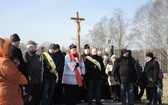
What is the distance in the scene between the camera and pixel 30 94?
7562mm

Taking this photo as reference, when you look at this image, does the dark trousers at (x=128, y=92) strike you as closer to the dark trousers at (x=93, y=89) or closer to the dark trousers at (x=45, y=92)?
the dark trousers at (x=93, y=89)

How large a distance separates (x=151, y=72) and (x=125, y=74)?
49.2 inches

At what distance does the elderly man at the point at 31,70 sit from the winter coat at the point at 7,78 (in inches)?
104

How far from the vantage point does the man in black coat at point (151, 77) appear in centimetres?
973

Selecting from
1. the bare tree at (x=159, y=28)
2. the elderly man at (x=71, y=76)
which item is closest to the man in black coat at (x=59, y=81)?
the elderly man at (x=71, y=76)

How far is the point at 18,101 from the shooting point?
4.82 meters

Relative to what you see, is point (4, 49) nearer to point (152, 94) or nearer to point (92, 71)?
point (92, 71)

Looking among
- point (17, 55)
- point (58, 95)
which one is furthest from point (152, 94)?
point (17, 55)

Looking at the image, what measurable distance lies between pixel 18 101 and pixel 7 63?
0.70m

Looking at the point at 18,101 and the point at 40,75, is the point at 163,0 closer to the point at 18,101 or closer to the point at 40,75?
the point at 40,75

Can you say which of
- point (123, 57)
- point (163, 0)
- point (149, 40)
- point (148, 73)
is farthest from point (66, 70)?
point (149, 40)

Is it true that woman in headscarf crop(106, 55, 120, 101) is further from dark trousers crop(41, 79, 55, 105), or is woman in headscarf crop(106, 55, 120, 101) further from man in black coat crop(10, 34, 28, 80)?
man in black coat crop(10, 34, 28, 80)

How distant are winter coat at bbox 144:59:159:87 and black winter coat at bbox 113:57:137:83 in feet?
2.45

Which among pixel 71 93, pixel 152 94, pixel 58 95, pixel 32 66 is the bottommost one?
pixel 152 94
